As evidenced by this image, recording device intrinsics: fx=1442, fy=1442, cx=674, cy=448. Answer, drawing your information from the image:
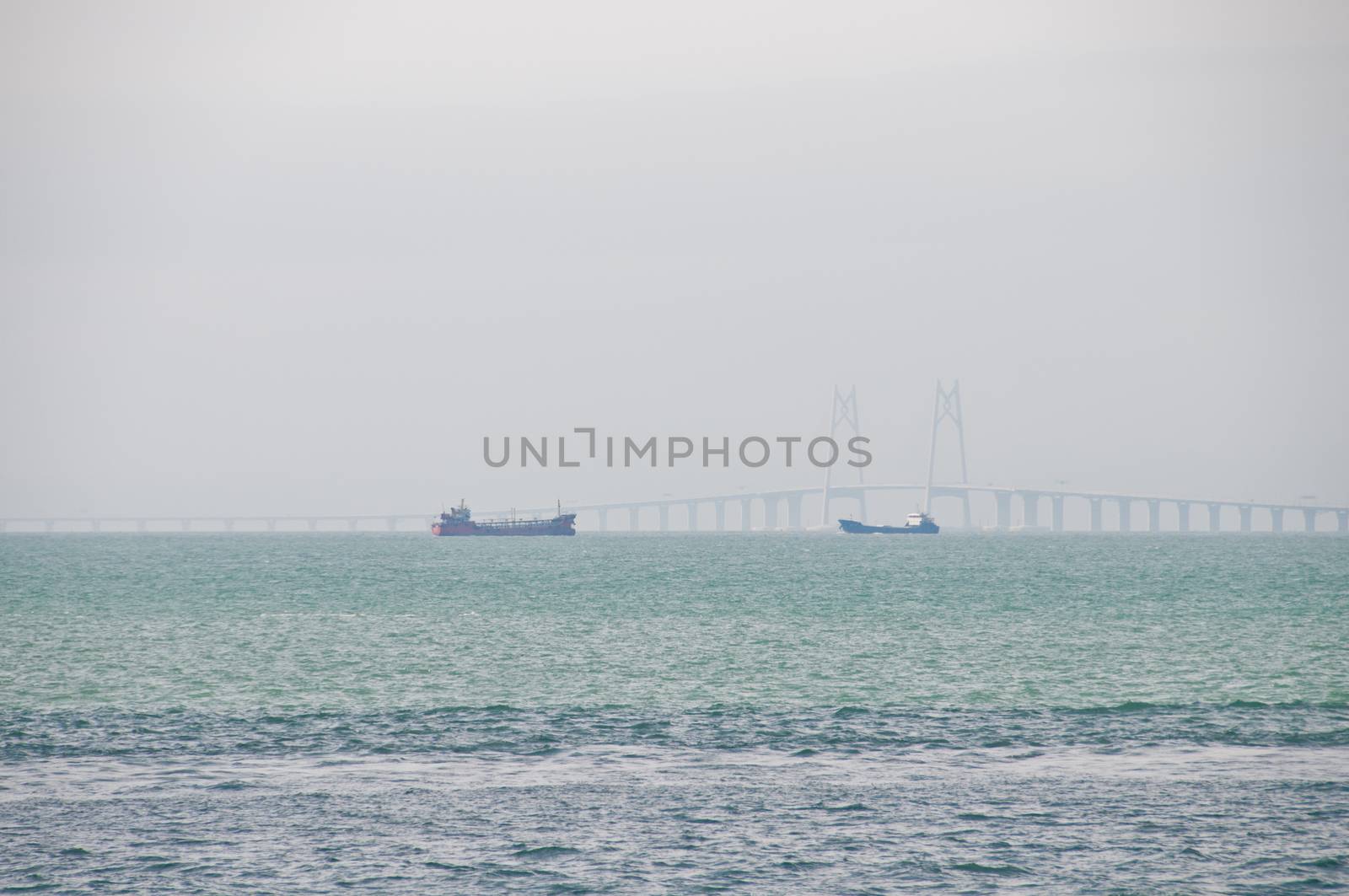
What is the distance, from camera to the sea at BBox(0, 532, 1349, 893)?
21.1 metres

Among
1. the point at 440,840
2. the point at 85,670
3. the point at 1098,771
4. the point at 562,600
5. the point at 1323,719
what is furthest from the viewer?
the point at 562,600

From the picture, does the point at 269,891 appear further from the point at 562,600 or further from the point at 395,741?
the point at 562,600

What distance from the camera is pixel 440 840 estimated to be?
74.0 feet

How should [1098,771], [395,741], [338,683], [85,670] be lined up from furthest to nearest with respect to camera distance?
[85,670] < [338,683] < [395,741] < [1098,771]

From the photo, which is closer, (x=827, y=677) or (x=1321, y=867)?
(x=1321, y=867)

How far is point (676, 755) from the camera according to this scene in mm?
30266

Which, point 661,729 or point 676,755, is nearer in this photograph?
point 676,755

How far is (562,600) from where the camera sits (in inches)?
3430

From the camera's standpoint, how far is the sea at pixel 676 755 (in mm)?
21062

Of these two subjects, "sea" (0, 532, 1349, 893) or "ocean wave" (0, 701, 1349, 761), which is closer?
"sea" (0, 532, 1349, 893)

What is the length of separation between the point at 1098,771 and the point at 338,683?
24.1 meters

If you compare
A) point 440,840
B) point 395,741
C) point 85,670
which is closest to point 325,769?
point 395,741

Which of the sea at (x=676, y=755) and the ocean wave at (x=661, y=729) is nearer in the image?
the sea at (x=676, y=755)

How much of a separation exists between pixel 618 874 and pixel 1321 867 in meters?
10.1
